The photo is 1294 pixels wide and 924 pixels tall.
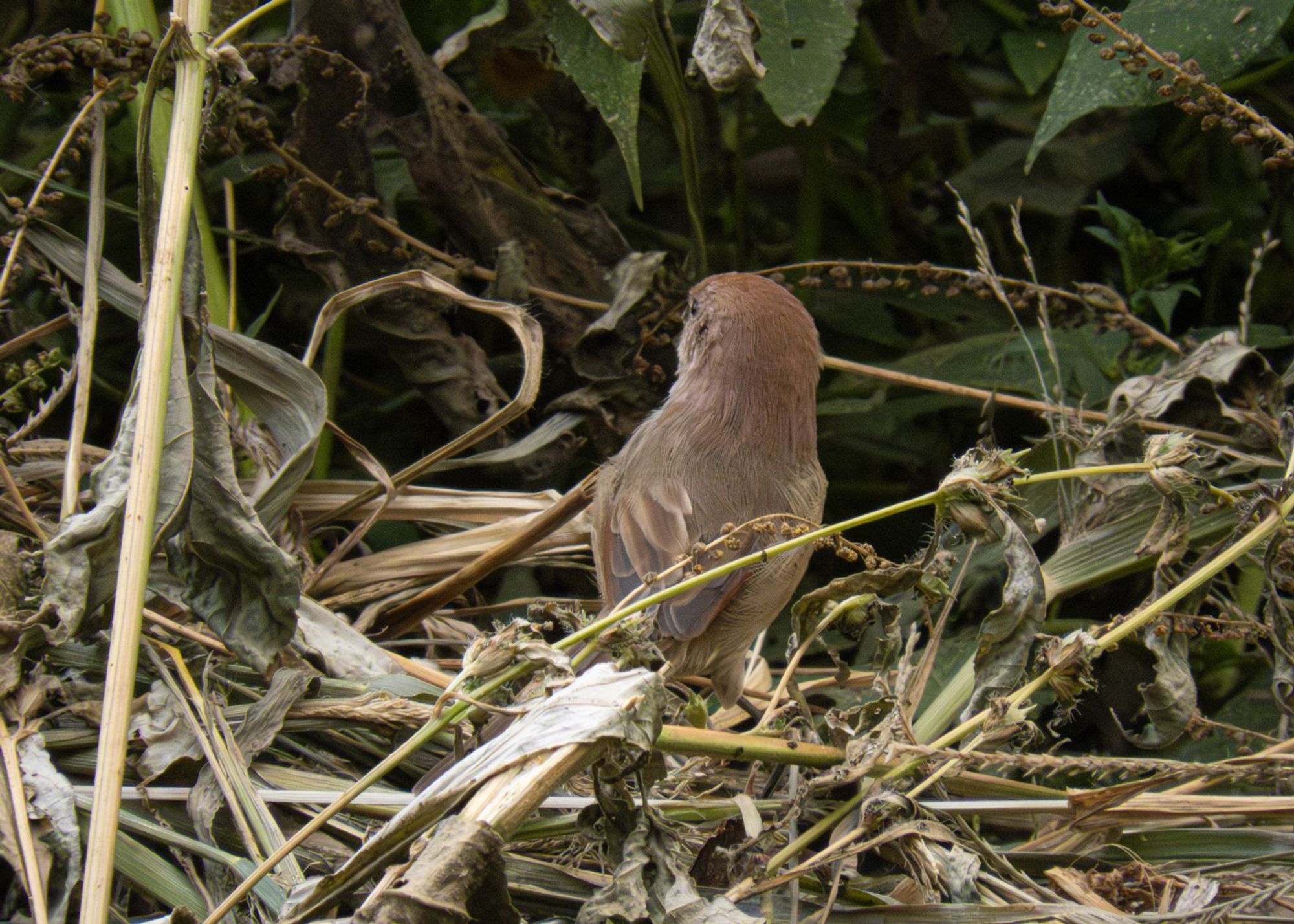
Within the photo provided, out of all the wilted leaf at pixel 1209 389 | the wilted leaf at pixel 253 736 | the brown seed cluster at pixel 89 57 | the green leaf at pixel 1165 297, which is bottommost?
the wilted leaf at pixel 253 736

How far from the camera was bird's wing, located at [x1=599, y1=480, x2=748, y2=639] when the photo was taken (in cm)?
191

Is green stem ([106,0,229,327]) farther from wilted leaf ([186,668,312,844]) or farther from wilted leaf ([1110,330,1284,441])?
wilted leaf ([1110,330,1284,441])

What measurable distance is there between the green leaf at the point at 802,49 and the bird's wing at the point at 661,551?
79 cm

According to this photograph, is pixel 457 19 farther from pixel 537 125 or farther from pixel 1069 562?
pixel 1069 562

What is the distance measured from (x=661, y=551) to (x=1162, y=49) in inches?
51.9

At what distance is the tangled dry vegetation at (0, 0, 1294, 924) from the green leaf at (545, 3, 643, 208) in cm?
Result: 40

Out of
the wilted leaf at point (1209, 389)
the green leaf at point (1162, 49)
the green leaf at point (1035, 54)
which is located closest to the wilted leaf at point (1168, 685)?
the wilted leaf at point (1209, 389)

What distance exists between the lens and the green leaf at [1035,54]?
8.50 ft

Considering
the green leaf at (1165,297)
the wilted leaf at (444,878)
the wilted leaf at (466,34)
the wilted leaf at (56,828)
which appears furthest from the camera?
the green leaf at (1165,297)

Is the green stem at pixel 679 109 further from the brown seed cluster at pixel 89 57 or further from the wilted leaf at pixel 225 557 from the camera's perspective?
the wilted leaf at pixel 225 557

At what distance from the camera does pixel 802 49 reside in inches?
86.0

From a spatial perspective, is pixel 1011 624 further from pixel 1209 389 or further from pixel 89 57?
pixel 89 57

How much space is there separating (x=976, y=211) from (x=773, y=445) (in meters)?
1.02

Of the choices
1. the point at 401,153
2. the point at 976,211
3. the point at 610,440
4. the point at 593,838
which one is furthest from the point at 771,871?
the point at 976,211
